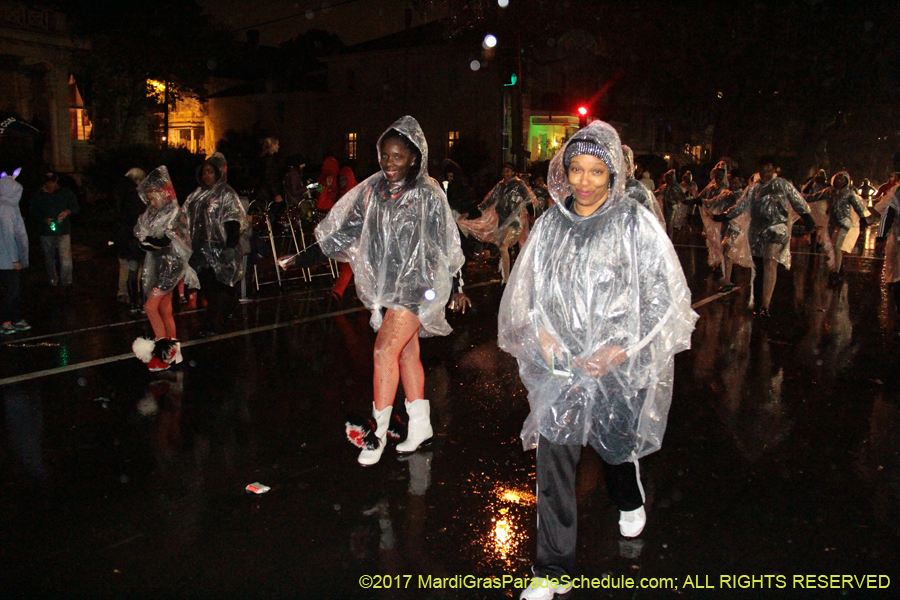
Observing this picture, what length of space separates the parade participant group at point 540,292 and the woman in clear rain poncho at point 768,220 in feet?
3.89

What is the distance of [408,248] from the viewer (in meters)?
4.49

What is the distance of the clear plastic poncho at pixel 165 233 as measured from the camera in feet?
22.1

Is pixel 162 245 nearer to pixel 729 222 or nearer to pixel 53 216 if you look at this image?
pixel 53 216

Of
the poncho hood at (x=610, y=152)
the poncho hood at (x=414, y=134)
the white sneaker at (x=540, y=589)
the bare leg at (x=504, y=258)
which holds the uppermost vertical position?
the poncho hood at (x=414, y=134)

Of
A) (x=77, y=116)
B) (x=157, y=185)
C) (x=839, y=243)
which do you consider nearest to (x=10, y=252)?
(x=157, y=185)

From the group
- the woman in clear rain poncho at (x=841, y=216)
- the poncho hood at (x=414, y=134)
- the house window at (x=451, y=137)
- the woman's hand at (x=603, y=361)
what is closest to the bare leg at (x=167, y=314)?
the poncho hood at (x=414, y=134)

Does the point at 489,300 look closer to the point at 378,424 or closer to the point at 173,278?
the point at 173,278

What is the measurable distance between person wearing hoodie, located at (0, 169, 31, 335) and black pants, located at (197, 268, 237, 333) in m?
2.20

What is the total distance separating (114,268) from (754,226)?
10.1 m

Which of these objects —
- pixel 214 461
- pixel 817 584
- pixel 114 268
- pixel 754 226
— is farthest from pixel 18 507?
pixel 114 268

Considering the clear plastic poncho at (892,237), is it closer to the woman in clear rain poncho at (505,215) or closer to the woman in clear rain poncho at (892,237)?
the woman in clear rain poncho at (892,237)

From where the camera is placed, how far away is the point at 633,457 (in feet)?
10.9

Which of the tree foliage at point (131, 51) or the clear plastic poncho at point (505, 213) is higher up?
the tree foliage at point (131, 51)

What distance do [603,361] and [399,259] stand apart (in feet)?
5.63
